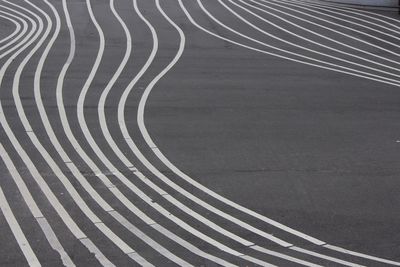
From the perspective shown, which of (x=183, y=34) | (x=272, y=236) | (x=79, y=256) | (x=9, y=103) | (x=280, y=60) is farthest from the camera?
(x=183, y=34)

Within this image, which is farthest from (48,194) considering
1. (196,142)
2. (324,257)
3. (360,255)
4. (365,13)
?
(365,13)

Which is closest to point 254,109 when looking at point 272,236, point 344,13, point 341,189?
point 341,189

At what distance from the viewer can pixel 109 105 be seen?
14.9m

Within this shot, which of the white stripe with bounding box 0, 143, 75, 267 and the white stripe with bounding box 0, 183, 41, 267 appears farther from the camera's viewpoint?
the white stripe with bounding box 0, 143, 75, 267

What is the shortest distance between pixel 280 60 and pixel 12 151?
32.3 feet

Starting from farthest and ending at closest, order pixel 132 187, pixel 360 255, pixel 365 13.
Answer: pixel 365 13
pixel 132 187
pixel 360 255

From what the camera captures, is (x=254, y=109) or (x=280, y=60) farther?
(x=280, y=60)

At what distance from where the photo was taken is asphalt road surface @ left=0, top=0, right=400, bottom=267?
873 centimetres

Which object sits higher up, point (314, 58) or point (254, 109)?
point (314, 58)

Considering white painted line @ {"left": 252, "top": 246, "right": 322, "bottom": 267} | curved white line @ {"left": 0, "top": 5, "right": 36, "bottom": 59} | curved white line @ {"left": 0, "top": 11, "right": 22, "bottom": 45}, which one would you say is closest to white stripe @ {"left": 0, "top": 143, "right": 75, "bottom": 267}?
white painted line @ {"left": 252, "top": 246, "right": 322, "bottom": 267}

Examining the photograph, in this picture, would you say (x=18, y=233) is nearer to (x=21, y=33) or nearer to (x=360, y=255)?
(x=360, y=255)

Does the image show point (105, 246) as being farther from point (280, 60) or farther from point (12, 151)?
point (280, 60)

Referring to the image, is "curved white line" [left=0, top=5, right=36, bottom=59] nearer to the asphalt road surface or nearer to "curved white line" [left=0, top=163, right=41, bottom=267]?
the asphalt road surface

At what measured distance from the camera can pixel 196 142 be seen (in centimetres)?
1295
